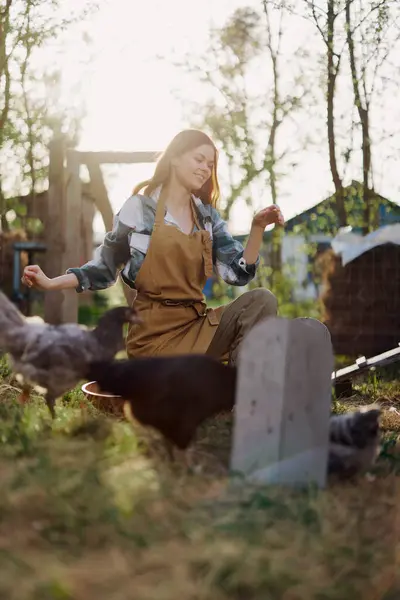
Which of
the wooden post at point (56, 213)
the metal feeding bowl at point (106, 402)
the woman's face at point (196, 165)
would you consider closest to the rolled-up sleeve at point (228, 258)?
the woman's face at point (196, 165)

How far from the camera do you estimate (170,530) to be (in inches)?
84.0

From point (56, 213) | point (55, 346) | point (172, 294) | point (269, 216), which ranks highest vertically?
point (56, 213)

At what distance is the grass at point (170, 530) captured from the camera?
71.3 inches

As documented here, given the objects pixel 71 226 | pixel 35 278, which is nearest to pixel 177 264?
pixel 35 278

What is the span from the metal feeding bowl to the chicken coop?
13.1ft

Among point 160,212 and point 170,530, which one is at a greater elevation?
point 160,212

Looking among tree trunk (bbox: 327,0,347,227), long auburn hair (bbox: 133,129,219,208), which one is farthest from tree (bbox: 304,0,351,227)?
long auburn hair (bbox: 133,129,219,208)

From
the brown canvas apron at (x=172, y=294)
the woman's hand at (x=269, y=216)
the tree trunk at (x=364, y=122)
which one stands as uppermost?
the tree trunk at (x=364, y=122)

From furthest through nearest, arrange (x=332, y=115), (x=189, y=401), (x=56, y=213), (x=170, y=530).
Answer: (x=332, y=115) < (x=56, y=213) < (x=189, y=401) < (x=170, y=530)

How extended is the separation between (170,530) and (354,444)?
941mm

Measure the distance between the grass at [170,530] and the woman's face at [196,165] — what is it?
145cm

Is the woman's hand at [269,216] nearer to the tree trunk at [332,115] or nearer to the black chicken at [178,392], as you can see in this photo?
the black chicken at [178,392]

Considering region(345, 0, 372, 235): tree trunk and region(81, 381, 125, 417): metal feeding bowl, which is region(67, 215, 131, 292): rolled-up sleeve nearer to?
region(81, 381, 125, 417): metal feeding bowl

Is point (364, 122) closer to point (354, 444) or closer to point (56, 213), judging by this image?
point (56, 213)
